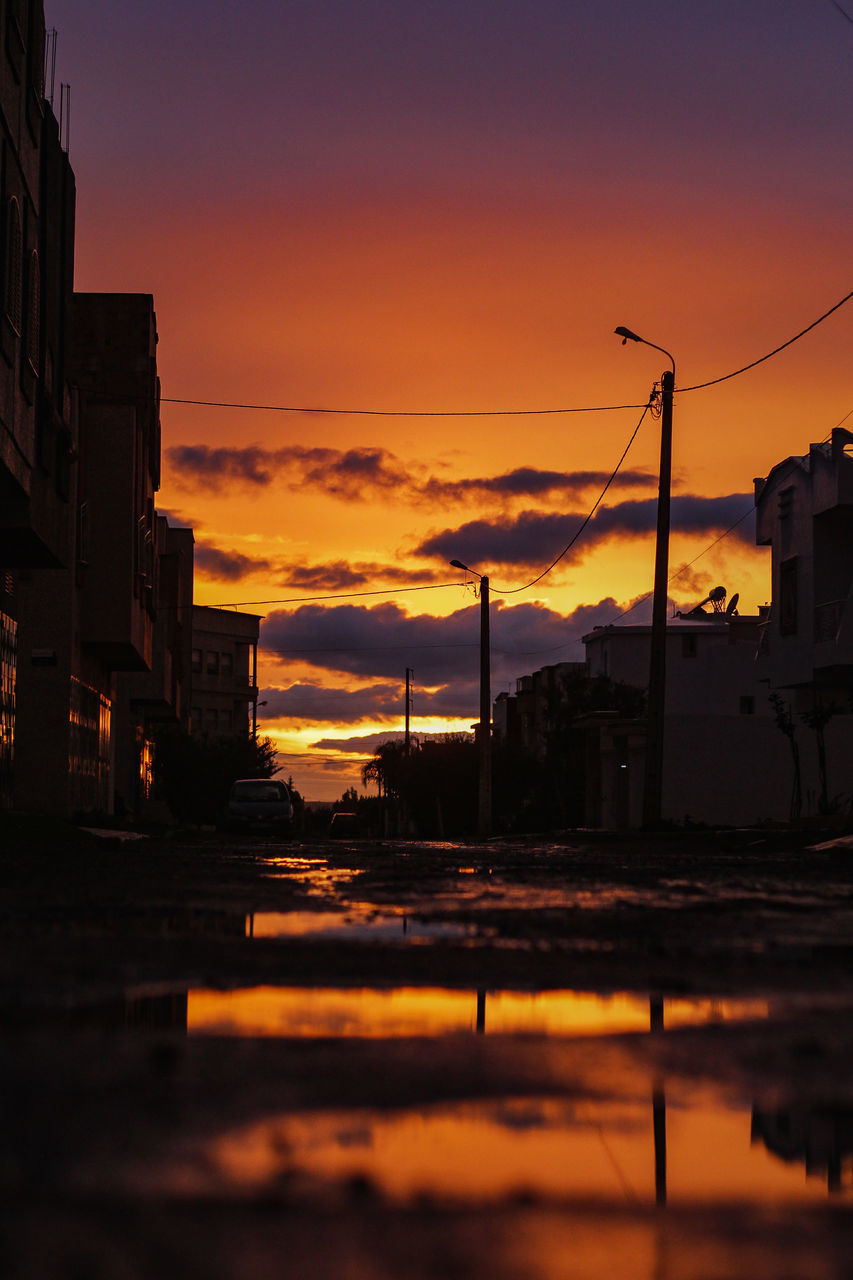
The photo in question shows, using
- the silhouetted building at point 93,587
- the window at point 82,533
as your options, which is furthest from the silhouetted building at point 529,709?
the window at point 82,533

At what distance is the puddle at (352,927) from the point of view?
5.88 m

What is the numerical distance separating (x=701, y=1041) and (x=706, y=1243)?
1546 mm

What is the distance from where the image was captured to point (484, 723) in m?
47.3

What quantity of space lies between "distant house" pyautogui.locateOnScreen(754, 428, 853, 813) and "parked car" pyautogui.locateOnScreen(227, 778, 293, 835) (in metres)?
14.5

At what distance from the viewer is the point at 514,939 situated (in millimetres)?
5812

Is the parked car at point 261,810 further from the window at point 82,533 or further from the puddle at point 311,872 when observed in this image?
the puddle at point 311,872

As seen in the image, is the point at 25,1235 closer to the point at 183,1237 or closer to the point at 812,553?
the point at 183,1237

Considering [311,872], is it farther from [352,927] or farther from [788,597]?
[788,597]

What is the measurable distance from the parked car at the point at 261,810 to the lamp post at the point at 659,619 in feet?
46.9

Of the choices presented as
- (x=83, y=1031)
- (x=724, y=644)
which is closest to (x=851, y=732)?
(x=83, y=1031)

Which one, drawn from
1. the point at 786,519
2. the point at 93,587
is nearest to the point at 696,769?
the point at 786,519

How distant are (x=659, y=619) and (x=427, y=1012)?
2716 cm

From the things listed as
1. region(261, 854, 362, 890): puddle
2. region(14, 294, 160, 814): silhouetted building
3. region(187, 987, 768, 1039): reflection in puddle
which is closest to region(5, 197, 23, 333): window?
region(14, 294, 160, 814): silhouetted building

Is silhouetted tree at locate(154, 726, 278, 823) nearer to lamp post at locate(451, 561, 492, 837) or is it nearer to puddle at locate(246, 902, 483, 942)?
lamp post at locate(451, 561, 492, 837)
